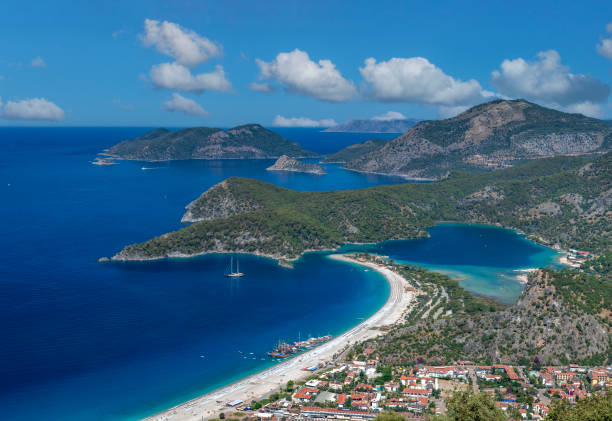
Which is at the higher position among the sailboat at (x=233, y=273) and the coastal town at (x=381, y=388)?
the sailboat at (x=233, y=273)

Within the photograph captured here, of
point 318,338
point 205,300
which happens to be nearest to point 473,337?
point 318,338

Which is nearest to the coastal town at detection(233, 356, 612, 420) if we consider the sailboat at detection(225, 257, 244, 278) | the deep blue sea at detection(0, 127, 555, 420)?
the deep blue sea at detection(0, 127, 555, 420)

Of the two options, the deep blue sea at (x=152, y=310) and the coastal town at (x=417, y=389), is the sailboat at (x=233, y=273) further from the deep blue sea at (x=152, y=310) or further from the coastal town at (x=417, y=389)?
the coastal town at (x=417, y=389)

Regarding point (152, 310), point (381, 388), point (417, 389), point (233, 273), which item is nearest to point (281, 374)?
point (381, 388)

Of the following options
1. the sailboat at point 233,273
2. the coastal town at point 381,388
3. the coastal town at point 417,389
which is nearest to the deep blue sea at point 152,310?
the sailboat at point 233,273

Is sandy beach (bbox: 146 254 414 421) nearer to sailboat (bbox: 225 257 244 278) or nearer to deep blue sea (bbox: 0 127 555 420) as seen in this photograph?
deep blue sea (bbox: 0 127 555 420)

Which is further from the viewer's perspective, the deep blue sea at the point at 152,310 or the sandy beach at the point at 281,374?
the deep blue sea at the point at 152,310

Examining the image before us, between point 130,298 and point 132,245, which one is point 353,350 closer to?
point 130,298

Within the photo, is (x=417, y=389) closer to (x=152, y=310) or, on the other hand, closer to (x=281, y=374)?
(x=281, y=374)

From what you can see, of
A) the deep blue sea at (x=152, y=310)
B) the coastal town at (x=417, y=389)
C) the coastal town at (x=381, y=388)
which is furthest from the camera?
the deep blue sea at (x=152, y=310)
